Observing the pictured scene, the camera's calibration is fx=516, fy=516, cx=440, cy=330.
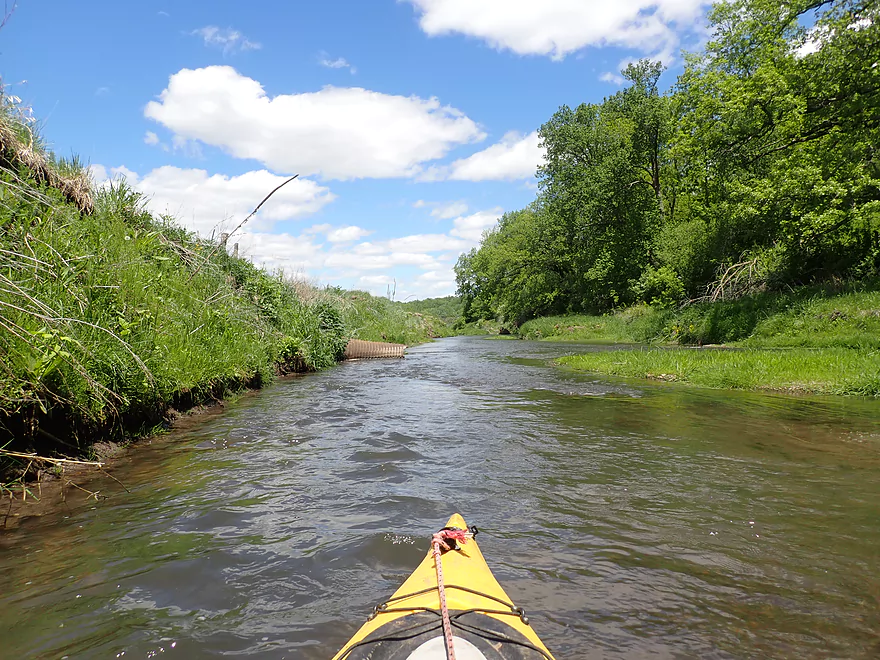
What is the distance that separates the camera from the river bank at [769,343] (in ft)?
32.1

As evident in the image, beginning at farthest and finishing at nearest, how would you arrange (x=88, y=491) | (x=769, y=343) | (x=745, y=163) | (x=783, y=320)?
(x=745, y=163) → (x=783, y=320) → (x=769, y=343) → (x=88, y=491)

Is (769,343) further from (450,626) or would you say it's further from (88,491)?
(88,491)

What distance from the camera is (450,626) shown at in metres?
2.04

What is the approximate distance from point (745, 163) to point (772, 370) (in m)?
11.8

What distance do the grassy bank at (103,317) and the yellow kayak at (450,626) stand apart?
306cm

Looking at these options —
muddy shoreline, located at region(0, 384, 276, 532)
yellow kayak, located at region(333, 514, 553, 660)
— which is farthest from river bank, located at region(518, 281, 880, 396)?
muddy shoreline, located at region(0, 384, 276, 532)

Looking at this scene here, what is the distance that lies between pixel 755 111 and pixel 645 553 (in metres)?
19.9

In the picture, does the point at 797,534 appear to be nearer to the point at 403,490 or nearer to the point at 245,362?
the point at 403,490

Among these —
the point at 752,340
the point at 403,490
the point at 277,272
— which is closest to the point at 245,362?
the point at 403,490

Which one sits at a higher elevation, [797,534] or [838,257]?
[838,257]

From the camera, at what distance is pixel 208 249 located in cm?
1243

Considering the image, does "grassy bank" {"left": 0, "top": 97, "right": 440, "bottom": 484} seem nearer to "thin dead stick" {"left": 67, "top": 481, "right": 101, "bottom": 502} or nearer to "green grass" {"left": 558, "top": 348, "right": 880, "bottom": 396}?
"thin dead stick" {"left": 67, "top": 481, "right": 101, "bottom": 502}

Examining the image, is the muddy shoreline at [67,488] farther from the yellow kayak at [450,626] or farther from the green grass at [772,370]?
the green grass at [772,370]

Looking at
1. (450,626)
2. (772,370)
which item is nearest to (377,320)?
(772,370)
